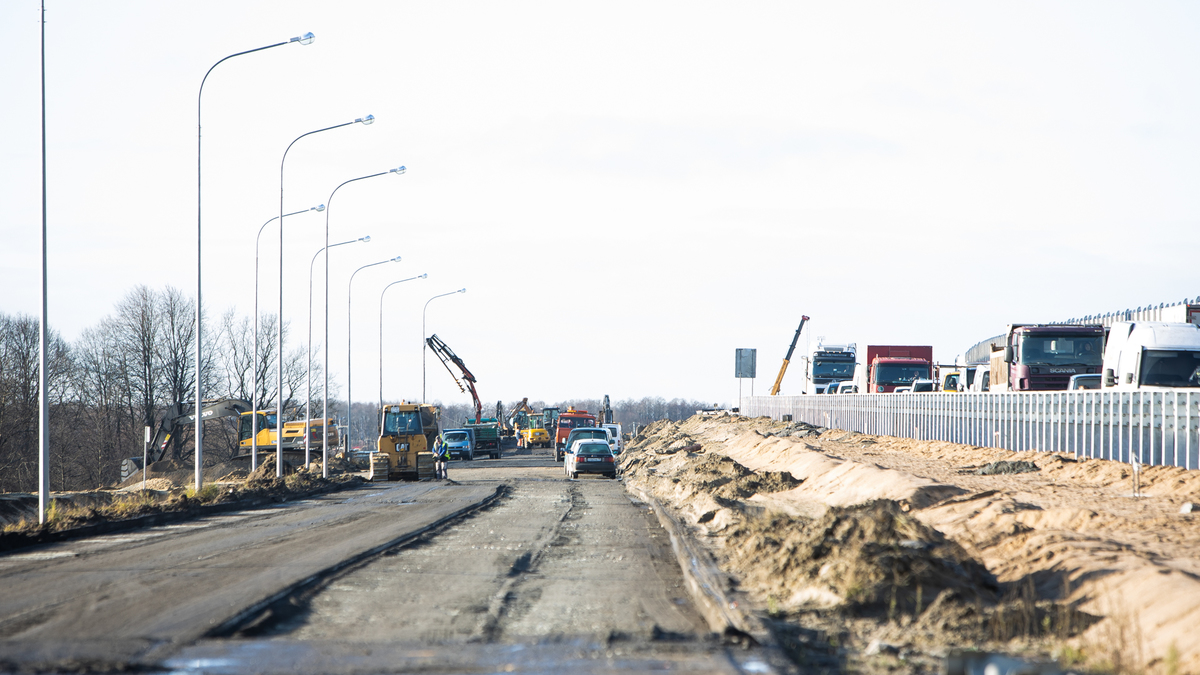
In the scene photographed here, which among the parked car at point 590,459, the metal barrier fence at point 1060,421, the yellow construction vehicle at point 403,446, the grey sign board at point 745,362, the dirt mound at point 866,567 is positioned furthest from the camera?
the grey sign board at point 745,362

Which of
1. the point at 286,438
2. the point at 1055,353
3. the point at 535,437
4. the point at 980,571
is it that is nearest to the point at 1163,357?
the point at 1055,353

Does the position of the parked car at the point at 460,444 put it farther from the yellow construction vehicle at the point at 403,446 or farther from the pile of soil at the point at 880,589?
the pile of soil at the point at 880,589

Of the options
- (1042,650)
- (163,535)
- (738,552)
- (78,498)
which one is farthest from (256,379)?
(1042,650)

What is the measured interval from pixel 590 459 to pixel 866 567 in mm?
28929

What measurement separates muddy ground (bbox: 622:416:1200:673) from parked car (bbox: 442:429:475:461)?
155 feet

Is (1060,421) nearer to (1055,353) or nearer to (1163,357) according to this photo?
(1163,357)

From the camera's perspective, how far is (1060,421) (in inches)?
1046

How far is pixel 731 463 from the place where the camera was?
3234 cm

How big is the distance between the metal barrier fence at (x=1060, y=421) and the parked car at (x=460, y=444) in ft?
93.7

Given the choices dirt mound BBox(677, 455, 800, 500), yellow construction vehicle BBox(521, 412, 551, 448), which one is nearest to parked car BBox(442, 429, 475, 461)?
yellow construction vehicle BBox(521, 412, 551, 448)

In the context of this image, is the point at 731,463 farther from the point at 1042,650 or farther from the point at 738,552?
the point at 1042,650

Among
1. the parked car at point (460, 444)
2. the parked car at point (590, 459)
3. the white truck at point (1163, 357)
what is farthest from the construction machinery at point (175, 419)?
the white truck at point (1163, 357)

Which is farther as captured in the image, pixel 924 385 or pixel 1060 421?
pixel 924 385

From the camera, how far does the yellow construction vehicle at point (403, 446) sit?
40562 mm
